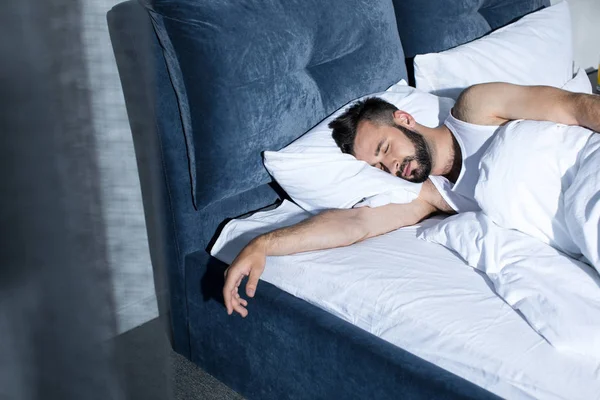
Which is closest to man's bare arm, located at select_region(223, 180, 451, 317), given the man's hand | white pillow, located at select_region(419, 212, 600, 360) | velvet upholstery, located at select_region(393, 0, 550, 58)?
the man's hand

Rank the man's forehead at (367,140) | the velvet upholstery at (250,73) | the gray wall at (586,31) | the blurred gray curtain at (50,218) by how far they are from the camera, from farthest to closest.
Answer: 1. the gray wall at (586,31)
2. the man's forehead at (367,140)
3. the velvet upholstery at (250,73)
4. the blurred gray curtain at (50,218)

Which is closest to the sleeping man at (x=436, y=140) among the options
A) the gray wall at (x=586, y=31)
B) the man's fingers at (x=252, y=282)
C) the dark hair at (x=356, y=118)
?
the dark hair at (x=356, y=118)

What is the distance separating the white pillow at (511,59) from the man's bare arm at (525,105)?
260mm

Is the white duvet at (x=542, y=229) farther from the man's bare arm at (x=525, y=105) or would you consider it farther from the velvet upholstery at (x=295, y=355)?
the velvet upholstery at (x=295, y=355)

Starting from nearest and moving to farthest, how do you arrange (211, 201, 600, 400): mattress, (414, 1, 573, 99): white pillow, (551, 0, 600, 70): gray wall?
(211, 201, 600, 400): mattress, (414, 1, 573, 99): white pillow, (551, 0, 600, 70): gray wall

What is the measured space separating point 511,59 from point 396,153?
69cm

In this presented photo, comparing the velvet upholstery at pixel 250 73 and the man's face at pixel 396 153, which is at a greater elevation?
the velvet upholstery at pixel 250 73

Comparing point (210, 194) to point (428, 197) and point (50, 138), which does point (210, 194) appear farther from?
point (50, 138)

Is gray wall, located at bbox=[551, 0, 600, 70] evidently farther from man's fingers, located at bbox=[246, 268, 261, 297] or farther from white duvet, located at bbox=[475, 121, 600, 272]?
man's fingers, located at bbox=[246, 268, 261, 297]

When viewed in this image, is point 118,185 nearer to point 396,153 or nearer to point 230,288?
point 230,288

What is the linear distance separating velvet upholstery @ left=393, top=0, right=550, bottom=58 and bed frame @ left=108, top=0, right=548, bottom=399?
0.94 feet

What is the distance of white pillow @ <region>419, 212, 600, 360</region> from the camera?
47.5 inches

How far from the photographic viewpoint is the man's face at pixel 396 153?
184cm

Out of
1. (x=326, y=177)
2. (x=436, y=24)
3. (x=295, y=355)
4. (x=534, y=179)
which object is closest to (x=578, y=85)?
(x=436, y=24)
